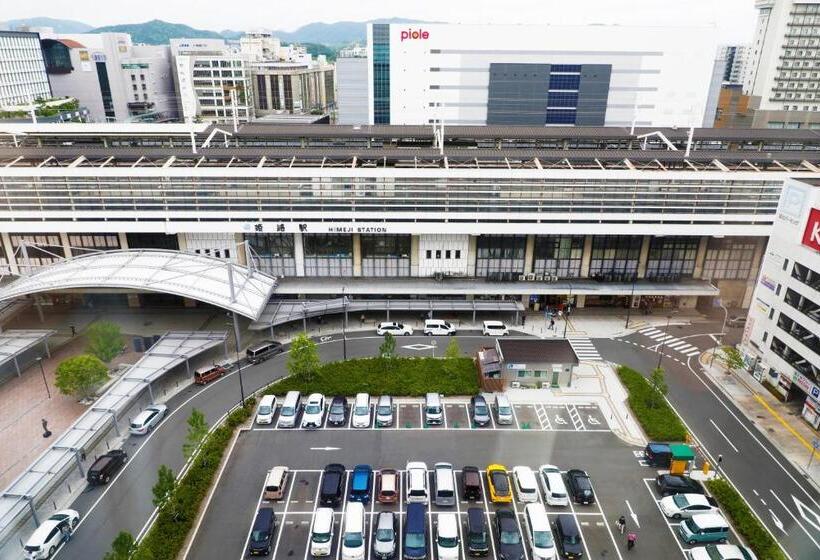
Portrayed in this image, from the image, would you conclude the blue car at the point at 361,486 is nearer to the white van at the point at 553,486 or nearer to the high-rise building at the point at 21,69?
the white van at the point at 553,486

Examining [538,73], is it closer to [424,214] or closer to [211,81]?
[424,214]

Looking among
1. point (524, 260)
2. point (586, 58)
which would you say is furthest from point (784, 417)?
point (586, 58)

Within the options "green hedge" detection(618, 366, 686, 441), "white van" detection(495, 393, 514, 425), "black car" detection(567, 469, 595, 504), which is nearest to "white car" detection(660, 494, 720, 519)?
"black car" detection(567, 469, 595, 504)

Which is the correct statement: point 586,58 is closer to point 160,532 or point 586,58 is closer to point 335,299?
point 335,299

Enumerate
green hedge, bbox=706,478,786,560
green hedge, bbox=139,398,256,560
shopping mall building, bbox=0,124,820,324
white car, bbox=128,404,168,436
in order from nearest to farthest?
green hedge, bbox=139,398,256,560 → green hedge, bbox=706,478,786,560 → white car, bbox=128,404,168,436 → shopping mall building, bbox=0,124,820,324

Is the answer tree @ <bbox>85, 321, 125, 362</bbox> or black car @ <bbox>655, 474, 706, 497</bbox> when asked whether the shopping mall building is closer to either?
tree @ <bbox>85, 321, 125, 362</bbox>

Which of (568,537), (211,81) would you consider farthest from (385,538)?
(211,81)
